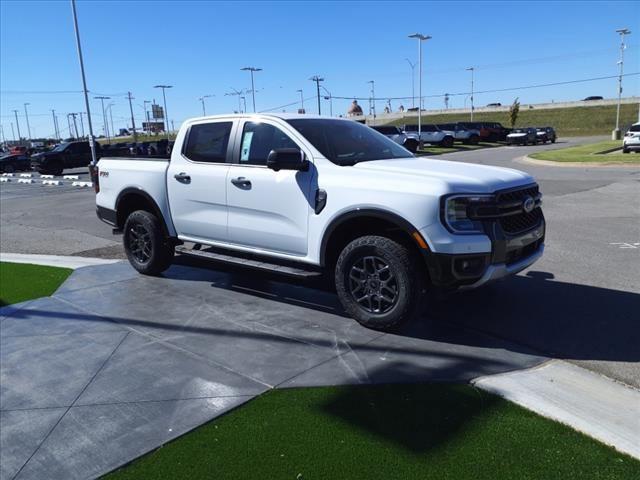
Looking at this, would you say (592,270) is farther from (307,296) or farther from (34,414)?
(34,414)

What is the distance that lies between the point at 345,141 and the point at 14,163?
3786cm

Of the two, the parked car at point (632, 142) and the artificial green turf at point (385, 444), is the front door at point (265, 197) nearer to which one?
the artificial green turf at point (385, 444)

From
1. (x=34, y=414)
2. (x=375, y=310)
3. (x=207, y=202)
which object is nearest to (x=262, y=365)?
(x=375, y=310)

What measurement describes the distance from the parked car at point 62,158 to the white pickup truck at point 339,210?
25511 mm

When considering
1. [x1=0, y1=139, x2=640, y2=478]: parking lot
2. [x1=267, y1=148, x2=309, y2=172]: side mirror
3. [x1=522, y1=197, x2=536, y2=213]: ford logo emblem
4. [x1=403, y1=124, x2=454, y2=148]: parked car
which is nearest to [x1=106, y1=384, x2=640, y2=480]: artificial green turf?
[x1=0, y1=139, x2=640, y2=478]: parking lot

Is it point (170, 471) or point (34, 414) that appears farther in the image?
→ point (34, 414)

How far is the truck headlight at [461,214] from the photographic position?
429 centimetres

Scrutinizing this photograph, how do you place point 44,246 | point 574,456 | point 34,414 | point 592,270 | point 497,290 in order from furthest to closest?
point 44,246 → point 592,270 → point 497,290 → point 34,414 → point 574,456

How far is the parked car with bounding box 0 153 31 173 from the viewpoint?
36.6 m

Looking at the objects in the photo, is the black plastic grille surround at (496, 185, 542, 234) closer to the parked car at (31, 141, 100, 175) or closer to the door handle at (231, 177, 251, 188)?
the door handle at (231, 177, 251, 188)

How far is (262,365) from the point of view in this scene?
13.8ft

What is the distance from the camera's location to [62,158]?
31.0m

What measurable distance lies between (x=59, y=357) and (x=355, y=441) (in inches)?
110

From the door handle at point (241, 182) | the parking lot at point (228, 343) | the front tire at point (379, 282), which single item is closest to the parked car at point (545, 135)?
the parking lot at point (228, 343)
